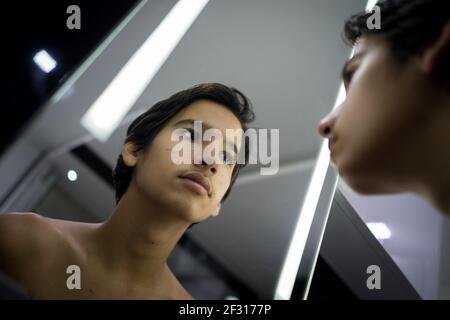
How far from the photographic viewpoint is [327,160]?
3.51 feet

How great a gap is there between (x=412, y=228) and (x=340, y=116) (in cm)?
42

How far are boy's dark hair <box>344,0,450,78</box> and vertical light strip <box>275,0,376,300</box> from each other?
29 centimetres

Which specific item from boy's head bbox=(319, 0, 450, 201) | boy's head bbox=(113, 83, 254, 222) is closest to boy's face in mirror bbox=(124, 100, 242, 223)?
boy's head bbox=(113, 83, 254, 222)

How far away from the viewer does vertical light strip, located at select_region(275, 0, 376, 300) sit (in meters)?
0.94

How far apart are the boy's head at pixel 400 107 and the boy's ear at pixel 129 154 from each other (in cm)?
42

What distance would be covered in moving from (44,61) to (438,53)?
2.67 feet

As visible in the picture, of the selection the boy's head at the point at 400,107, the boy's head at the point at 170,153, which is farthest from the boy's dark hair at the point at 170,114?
the boy's head at the point at 400,107

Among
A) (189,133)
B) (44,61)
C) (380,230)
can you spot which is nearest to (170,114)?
(189,133)

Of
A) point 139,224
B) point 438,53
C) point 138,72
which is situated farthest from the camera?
point 138,72

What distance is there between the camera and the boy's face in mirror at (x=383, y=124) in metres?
0.75

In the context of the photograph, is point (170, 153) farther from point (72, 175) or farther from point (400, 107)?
point (400, 107)

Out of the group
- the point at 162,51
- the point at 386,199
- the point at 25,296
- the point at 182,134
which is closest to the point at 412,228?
the point at 386,199

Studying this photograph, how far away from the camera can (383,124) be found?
758mm

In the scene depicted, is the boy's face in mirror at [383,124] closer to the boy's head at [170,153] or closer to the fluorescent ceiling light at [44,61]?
the boy's head at [170,153]
